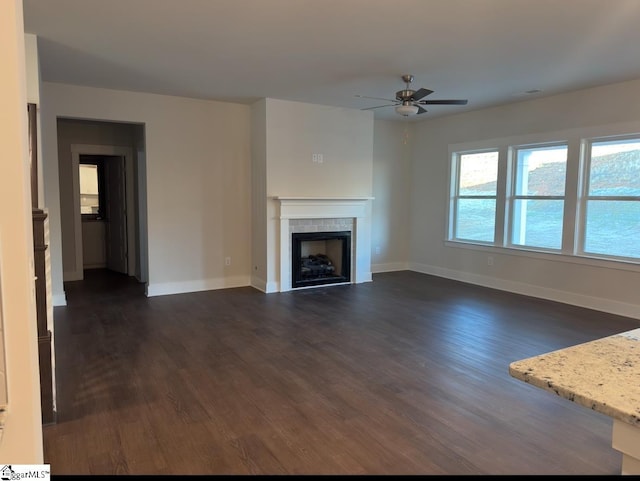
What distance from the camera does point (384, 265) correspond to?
306 inches

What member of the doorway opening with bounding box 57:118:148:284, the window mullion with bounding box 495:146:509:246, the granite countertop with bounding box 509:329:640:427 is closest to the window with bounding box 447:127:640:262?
the window mullion with bounding box 495:146:509:246

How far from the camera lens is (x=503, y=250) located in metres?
6.33

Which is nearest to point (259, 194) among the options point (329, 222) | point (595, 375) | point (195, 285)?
point (329, 222)

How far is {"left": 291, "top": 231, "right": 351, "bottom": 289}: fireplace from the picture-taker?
6.27 m

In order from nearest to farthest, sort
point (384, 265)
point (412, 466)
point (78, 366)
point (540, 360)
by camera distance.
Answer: point (540, 360) → point (412, 466) → point (78, 366) → point (384, 265)

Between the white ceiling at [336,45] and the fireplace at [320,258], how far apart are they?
2.07 metres

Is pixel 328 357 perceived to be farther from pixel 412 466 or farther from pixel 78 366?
pixel 78 366

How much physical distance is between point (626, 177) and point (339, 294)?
3.68m

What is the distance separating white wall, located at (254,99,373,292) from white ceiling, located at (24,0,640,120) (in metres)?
0.62

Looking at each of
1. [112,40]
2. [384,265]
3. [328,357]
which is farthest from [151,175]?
Answer: [384,265]

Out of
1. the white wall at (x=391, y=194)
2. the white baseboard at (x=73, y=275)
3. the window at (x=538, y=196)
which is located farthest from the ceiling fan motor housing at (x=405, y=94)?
the white baseboard at (x=73, y=275)

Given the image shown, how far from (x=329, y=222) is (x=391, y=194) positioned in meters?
1.73

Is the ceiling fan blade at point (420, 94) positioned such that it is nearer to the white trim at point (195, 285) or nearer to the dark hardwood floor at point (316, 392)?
the dark hardwood floor at point (316, 392)

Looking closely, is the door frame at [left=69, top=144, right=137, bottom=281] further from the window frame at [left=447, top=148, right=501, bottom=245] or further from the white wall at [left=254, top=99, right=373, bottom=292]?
the window frame at [left=447, top=148, right=501, bottom=245]
